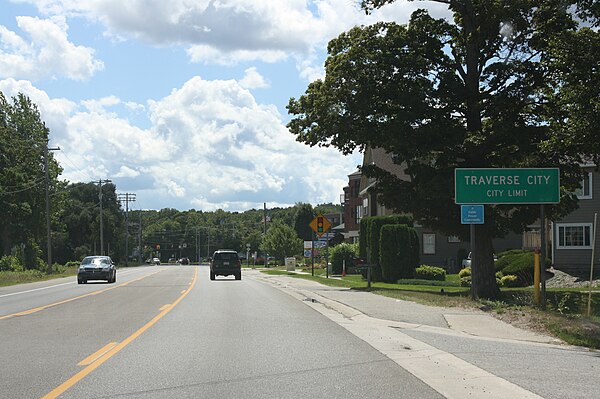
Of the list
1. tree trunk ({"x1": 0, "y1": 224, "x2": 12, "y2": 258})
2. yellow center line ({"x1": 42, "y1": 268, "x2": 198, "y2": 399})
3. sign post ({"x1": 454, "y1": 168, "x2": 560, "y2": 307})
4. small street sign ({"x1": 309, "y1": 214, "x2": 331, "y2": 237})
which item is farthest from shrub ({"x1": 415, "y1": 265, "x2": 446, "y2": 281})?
tree trunk ({"x1": 0, "y1": 224, "x2": 12, "y2": 258})

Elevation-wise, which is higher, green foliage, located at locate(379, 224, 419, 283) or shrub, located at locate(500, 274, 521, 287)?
green foliage, located at locate(379, 224, 419, 283)

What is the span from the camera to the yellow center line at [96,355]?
10812 millimetres

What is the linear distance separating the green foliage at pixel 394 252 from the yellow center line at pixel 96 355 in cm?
2990

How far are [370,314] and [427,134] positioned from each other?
28.9 feet

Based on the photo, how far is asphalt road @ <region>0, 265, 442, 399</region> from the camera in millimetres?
8797

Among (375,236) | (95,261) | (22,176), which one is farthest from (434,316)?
(22,176)

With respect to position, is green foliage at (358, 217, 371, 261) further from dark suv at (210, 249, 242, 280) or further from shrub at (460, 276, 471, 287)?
dark suv at (210, 249, 242, 280)

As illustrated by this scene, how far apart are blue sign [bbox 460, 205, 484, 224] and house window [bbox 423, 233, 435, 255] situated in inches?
1478

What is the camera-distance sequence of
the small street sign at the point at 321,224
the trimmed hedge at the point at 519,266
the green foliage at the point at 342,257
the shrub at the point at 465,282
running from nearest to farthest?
the shrub at the point at 465,282
the trimmed hedge at the point at 519,266
the small street sign at the point at 321,224
the green foliage at the point at 342,257

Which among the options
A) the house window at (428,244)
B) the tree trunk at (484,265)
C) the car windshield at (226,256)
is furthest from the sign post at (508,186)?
the house window at (428,244)

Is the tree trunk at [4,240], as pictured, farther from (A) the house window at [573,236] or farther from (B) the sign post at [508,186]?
(B) the sign post at [508,186]

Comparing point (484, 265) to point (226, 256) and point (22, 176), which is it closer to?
point (226, 256)

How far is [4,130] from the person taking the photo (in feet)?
262

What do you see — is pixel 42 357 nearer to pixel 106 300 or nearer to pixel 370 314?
pixel 370 314
